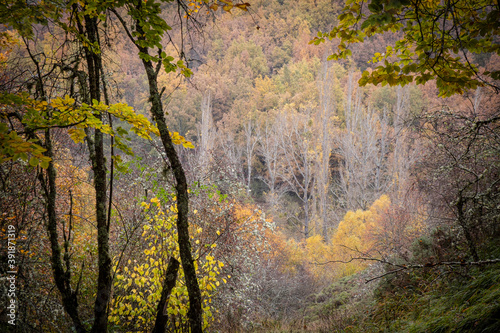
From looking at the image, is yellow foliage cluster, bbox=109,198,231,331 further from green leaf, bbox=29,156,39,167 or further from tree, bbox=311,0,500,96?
tree, bbox=311,0,500,96

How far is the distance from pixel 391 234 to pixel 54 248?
9329 mm

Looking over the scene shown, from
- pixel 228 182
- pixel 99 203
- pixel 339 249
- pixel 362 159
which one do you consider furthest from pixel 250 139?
pixel 99 203

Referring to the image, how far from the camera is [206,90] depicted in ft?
81.5

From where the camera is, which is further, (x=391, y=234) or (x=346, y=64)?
(x=346, y=64)

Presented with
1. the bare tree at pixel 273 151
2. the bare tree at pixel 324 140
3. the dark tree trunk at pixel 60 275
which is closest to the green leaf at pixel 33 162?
the dark tree trunk at pixel 60 275

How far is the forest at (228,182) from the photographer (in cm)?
181

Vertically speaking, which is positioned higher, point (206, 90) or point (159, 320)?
point (206, 90)

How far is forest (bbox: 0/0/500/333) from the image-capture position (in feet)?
5.92

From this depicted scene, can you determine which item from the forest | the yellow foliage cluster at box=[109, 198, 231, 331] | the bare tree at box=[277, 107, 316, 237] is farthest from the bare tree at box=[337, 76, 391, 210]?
the yellow foliage cluster at box=[109, 198, 231, 331]

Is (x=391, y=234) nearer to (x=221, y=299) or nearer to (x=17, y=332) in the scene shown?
(x=221, y=299)

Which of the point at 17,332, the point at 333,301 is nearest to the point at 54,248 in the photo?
the point at 17,332

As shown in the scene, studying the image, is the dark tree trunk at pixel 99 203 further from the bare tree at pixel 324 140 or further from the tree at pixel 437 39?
the bare tree at pixel 324 140

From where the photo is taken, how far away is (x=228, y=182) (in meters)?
6.83

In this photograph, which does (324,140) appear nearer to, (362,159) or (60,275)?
(362,159)
